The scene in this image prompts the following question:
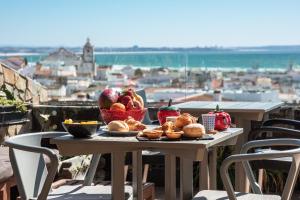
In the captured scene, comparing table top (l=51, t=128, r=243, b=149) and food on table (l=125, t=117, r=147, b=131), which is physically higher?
food on table (l=125, t=117, r=147, b=131)

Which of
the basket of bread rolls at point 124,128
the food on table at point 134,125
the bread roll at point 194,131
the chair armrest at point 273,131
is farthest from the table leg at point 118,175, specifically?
the chair armrest at point 273,131

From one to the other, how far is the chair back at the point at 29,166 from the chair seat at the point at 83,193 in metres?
0.11

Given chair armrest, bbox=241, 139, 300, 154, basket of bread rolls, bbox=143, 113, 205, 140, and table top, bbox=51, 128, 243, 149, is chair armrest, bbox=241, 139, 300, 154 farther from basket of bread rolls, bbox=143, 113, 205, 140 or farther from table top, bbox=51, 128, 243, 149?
basket of bread rolls, bbox=143, 113, 205, 140

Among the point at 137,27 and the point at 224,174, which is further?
the point at 137,27

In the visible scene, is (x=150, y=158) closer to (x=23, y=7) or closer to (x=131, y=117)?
(x=131, y=117)

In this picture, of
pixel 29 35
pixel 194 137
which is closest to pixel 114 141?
pixel 194 137

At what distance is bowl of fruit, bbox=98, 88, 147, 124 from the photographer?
3.79 m

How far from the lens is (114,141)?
132 inches

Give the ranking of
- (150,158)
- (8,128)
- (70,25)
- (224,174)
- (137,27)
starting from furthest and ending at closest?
(137,27)
(70,25)
(8,128)
(150,158)
(224,174)

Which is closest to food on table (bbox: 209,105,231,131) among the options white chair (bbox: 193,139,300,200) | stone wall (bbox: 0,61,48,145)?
white chair (bbox: 193,139,300,200)

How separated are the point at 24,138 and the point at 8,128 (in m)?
2.87

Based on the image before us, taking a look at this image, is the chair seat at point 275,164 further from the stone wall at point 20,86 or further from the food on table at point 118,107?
the stone wall at point 20,86

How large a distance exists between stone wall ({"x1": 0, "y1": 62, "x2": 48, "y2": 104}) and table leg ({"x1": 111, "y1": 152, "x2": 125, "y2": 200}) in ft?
13.1

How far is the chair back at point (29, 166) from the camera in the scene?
3.39 meters
